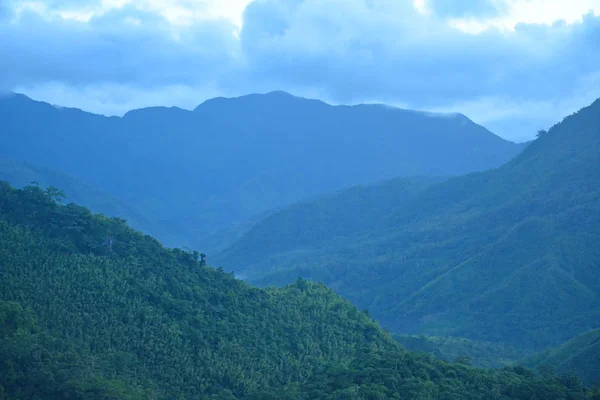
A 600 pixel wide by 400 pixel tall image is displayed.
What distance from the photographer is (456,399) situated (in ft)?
103

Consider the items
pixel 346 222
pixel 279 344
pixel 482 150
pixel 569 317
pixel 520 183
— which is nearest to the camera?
pixel 279 344

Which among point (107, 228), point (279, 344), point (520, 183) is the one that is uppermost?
point (520, 183)

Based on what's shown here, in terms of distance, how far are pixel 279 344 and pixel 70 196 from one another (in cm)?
11248

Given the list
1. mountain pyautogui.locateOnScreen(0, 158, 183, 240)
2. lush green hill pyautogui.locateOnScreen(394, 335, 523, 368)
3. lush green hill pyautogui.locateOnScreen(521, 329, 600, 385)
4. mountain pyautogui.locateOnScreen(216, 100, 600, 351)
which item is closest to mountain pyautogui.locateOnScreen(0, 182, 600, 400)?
lush green hill pyautogui.locateOnScreen(521, 329, 600, 385)

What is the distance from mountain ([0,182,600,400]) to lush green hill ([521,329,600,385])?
11.4 metres

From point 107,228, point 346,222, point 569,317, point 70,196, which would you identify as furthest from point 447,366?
point 70,196

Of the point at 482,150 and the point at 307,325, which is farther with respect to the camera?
the point at 482,150

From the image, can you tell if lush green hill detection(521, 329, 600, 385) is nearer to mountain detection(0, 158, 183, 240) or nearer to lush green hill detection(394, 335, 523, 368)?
lush green hill detection(394, 335, 523, 368)

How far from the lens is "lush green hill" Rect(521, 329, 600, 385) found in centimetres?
4747

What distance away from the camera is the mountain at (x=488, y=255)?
257ft

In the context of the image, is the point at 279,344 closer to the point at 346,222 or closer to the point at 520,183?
the point at 520,183

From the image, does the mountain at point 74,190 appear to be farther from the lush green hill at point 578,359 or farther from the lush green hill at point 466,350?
the lush green hill at point 578,359

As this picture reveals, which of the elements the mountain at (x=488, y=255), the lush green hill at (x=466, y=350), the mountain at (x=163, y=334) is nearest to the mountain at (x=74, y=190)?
the mountain at (x=488, y=255)

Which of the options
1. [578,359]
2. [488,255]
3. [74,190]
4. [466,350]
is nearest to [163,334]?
[578,359]
